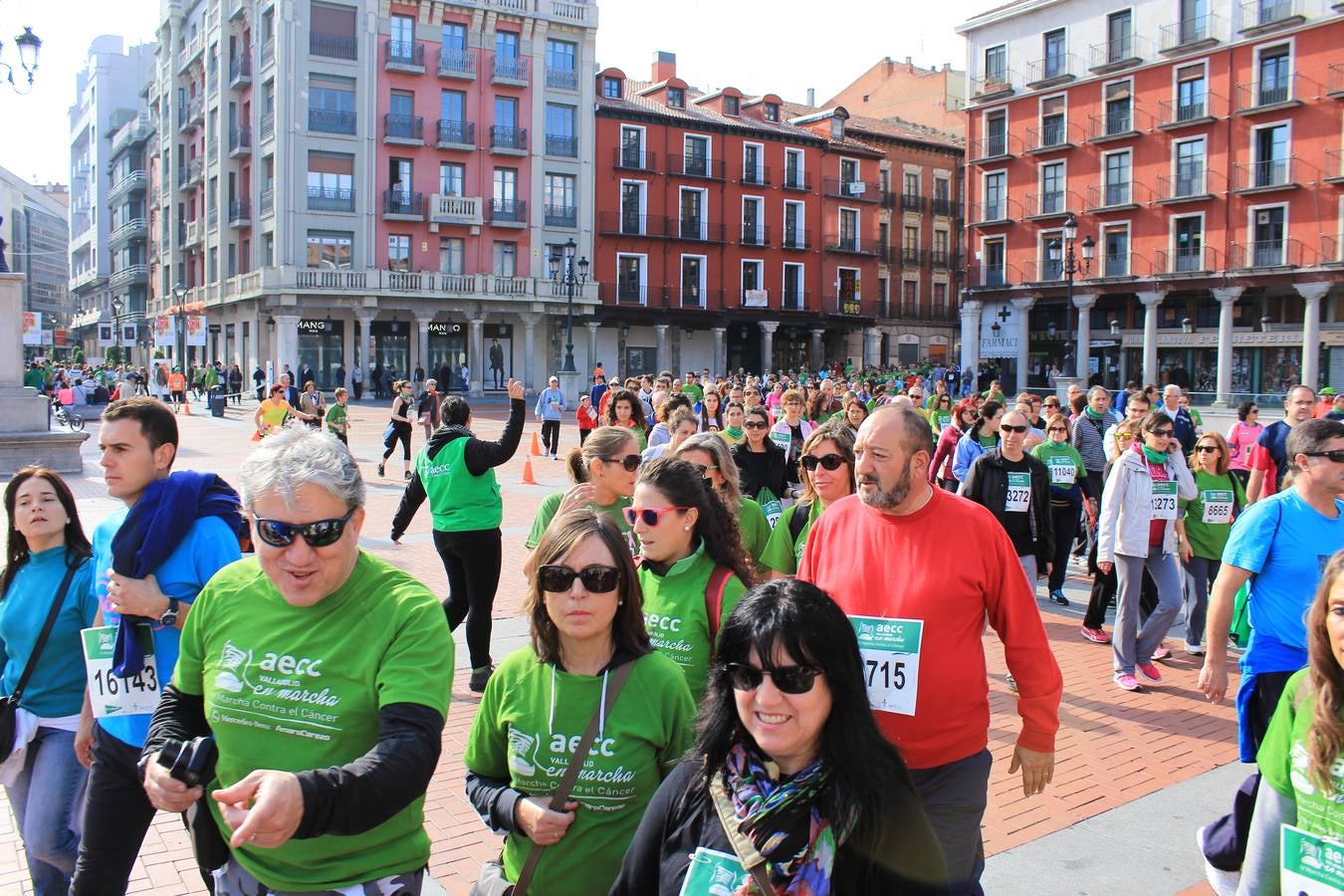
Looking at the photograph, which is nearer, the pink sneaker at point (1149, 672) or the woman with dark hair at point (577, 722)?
the woman with dark hair at point (577, 722)

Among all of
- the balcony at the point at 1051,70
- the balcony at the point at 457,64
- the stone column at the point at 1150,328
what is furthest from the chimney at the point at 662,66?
the stone column at the point at 1150,328

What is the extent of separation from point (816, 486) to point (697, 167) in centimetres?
4798

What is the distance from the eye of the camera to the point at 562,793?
2689mm

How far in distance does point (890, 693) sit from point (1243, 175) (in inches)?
1715

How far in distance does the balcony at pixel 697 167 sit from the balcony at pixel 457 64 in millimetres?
10192

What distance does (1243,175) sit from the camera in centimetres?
3984

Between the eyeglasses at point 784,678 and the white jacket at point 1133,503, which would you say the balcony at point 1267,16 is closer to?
the white jacket at point 1133,503

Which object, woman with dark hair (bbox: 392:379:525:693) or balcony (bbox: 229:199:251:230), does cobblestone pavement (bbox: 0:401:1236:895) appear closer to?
woman with dark hair (bbox: 392:379:525:693)

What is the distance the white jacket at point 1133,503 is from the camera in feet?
23.6

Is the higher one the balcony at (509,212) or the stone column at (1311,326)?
the balcony at (509,212)

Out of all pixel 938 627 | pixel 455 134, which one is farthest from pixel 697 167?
pixel 938 627

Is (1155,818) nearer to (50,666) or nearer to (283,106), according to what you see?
(50,666)

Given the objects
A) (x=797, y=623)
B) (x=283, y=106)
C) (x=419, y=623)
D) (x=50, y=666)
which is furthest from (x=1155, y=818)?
(x=283, y=106)

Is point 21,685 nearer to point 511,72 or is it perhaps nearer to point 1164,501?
point 1164,501
